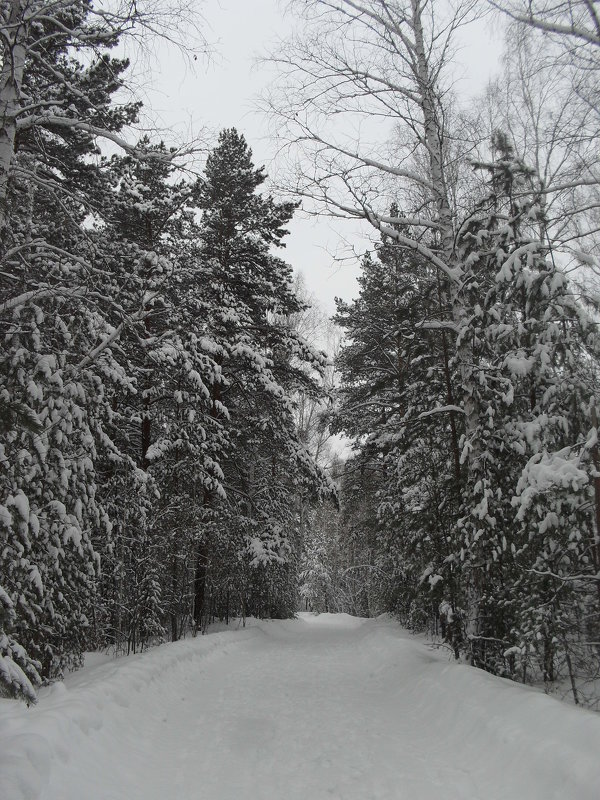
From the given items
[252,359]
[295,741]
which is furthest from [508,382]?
[252,359]

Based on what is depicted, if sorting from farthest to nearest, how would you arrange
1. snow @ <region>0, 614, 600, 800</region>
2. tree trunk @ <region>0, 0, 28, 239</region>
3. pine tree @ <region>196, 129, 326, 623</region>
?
pine tree @ <region>196, 129, 326, 623</region> → tree trunk @ <region>0, 0, 28, 239</region> → snow @ <region>0, 614, 600, 800</region>

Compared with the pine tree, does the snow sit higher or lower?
lower

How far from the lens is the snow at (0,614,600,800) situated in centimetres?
339

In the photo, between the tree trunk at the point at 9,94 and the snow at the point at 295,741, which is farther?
the tree trunk at the point at 9,94

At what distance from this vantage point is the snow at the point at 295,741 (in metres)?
3.39

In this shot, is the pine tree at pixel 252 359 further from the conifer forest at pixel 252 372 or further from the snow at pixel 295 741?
the snow at pixel 295 741

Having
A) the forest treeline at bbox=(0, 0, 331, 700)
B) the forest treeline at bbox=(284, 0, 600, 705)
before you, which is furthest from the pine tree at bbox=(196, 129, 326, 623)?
the forest treeline at bbox=(284, 0, 600, 705)

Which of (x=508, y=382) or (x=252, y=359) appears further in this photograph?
(x=252, y=359)

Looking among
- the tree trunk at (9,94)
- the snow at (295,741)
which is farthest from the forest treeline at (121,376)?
the snow at (295,741)

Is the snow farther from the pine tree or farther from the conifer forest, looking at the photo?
the pine tree

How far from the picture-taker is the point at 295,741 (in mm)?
5086

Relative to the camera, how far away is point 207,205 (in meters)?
16.2

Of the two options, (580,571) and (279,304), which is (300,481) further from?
(580,571)

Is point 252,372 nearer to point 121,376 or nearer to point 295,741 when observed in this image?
point 121,376
